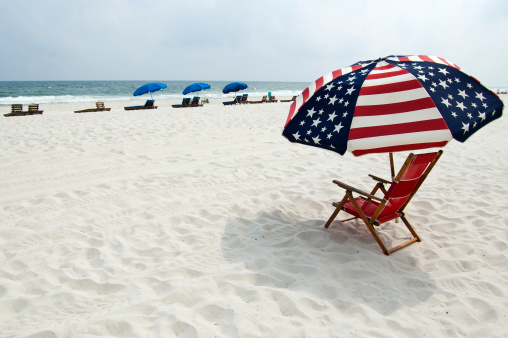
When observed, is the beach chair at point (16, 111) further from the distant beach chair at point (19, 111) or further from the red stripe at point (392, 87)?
the red stripe at point (392, 87)

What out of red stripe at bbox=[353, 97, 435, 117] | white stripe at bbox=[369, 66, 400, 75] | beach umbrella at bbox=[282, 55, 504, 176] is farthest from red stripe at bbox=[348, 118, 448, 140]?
white stripe at bbox=[369, 66, 400, 75]

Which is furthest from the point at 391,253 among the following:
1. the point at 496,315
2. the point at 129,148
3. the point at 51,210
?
the point at 129,148

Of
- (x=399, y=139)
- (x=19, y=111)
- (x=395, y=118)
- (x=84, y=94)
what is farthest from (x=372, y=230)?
(x=84, y=94)

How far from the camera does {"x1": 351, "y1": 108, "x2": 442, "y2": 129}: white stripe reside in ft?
9.04

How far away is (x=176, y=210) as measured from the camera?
414cm

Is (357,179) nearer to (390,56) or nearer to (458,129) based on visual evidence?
(390,56)

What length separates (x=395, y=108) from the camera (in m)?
2.86

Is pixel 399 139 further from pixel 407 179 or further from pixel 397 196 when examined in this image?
pixel 397 196

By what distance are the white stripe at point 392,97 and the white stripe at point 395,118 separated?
127 millimetres

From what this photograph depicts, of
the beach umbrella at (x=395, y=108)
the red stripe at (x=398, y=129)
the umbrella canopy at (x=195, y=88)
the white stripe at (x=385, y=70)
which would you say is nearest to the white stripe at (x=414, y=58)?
the beach umbrella at (x=395, y=108)

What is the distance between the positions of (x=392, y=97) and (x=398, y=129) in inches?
12.4

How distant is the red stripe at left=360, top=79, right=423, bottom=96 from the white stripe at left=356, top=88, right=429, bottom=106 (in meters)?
0.03

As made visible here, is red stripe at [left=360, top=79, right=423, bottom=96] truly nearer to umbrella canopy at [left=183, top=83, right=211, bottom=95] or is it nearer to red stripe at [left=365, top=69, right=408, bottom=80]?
red stripe at [left=365, top=69, right=408, bottom=80]

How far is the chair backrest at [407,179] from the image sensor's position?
9.78 ft
